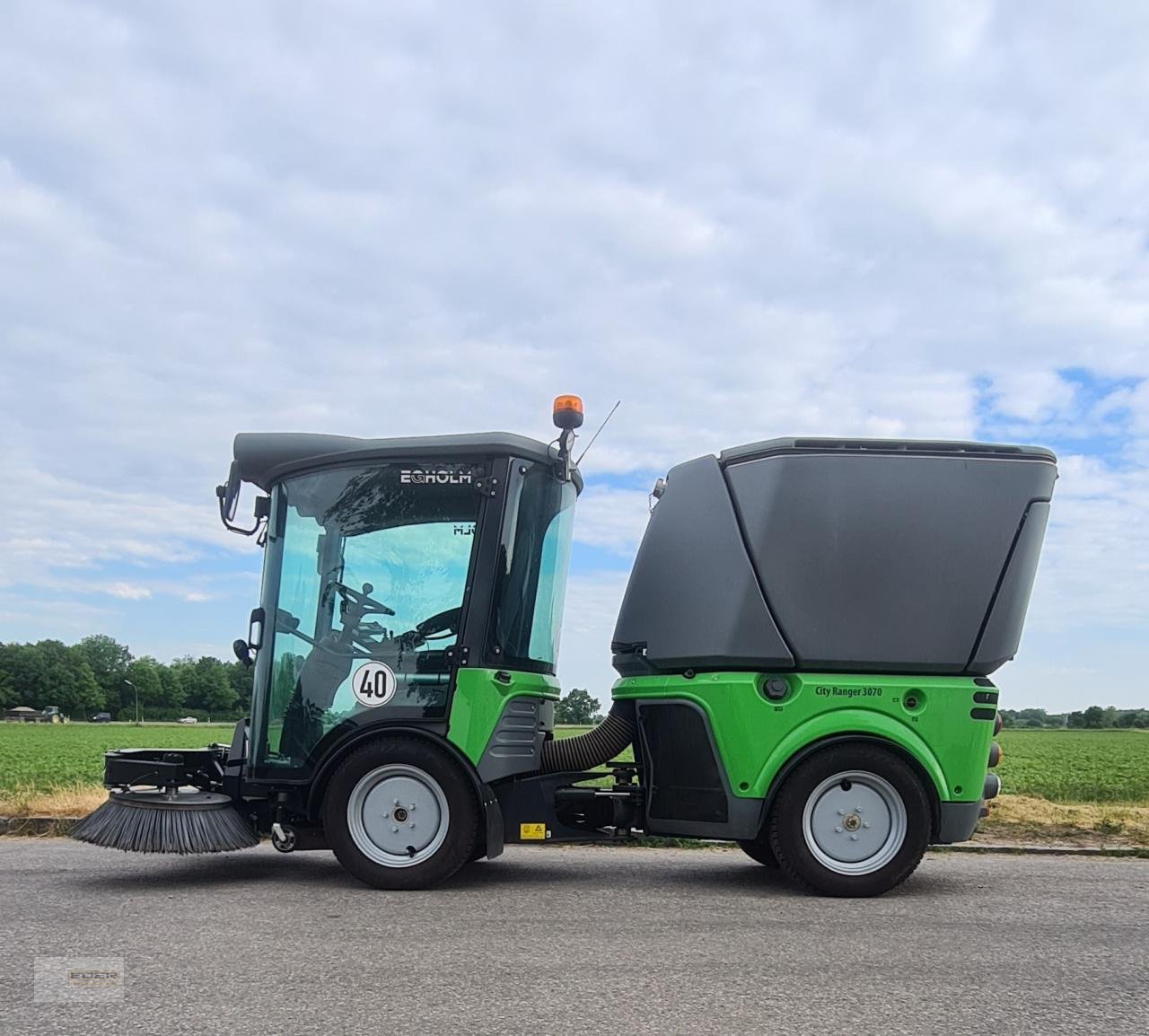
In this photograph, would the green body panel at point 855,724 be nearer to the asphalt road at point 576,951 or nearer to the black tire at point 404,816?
Answer: the asphalt road at point 576,951

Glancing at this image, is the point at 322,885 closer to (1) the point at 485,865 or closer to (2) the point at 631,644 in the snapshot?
(1) the point at 485,865

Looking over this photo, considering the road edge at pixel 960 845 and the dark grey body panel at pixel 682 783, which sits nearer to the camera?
the dark grey body panel at pixel 682 783

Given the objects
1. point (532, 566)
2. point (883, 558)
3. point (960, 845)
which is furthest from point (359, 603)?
point (960, 845)

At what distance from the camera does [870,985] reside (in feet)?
13.7

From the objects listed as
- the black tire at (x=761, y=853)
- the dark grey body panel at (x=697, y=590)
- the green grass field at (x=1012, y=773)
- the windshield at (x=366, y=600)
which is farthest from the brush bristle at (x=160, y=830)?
the black tire at (x=761, y=853)

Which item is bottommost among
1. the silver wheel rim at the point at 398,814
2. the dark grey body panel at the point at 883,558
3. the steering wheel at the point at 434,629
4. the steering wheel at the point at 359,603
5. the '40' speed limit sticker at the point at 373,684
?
the silver wheel rim at the point at 398,814

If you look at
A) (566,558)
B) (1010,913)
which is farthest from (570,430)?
(1010,913)

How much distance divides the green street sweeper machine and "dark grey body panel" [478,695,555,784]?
0.05 ft

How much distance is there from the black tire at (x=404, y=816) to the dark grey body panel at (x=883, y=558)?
1644 mm

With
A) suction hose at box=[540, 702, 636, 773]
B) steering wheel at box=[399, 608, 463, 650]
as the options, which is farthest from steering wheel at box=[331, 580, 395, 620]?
suction hose at box=[540, 702, 636, 773]

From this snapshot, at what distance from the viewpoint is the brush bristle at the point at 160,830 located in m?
6.27

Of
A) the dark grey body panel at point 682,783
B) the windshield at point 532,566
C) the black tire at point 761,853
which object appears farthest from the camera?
the black tire at point 761,853

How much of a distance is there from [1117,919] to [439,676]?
3.75 meters

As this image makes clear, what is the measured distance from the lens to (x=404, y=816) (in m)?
6.33
